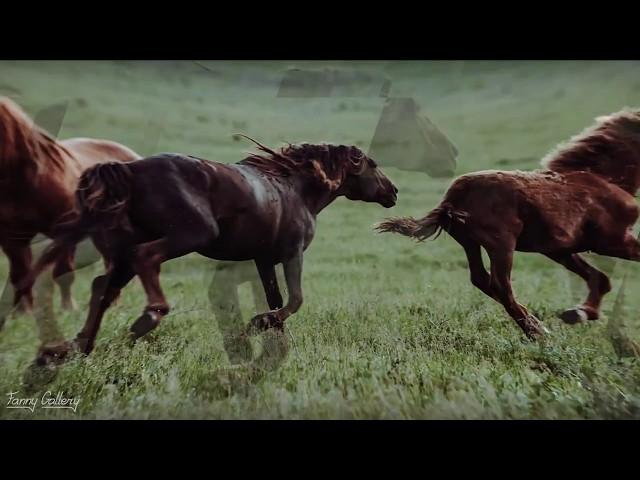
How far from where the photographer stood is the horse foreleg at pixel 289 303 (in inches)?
164

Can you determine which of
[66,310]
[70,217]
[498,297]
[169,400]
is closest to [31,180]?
[70,217]

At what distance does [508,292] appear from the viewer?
4.36 m

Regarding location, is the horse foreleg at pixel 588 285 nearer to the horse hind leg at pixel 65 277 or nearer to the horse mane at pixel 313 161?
the horse mane at pixel 313 161

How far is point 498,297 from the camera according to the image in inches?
173

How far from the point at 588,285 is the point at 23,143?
4013 millimetres

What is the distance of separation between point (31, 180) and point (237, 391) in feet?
6.38

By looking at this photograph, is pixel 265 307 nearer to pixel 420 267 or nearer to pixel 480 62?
pixel 420 267

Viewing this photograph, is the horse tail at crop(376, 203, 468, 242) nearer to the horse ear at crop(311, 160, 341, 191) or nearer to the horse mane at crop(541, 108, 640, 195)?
the horse ear at crop(311, 160, 341, 191)

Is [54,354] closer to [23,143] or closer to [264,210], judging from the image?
[23,143]

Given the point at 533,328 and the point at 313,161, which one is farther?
the point at 313,161

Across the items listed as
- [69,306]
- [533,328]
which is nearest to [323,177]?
[533,328]

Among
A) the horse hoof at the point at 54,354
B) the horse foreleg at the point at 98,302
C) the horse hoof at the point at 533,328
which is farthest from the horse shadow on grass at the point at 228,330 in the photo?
the horse hoof at the point at 533,328
